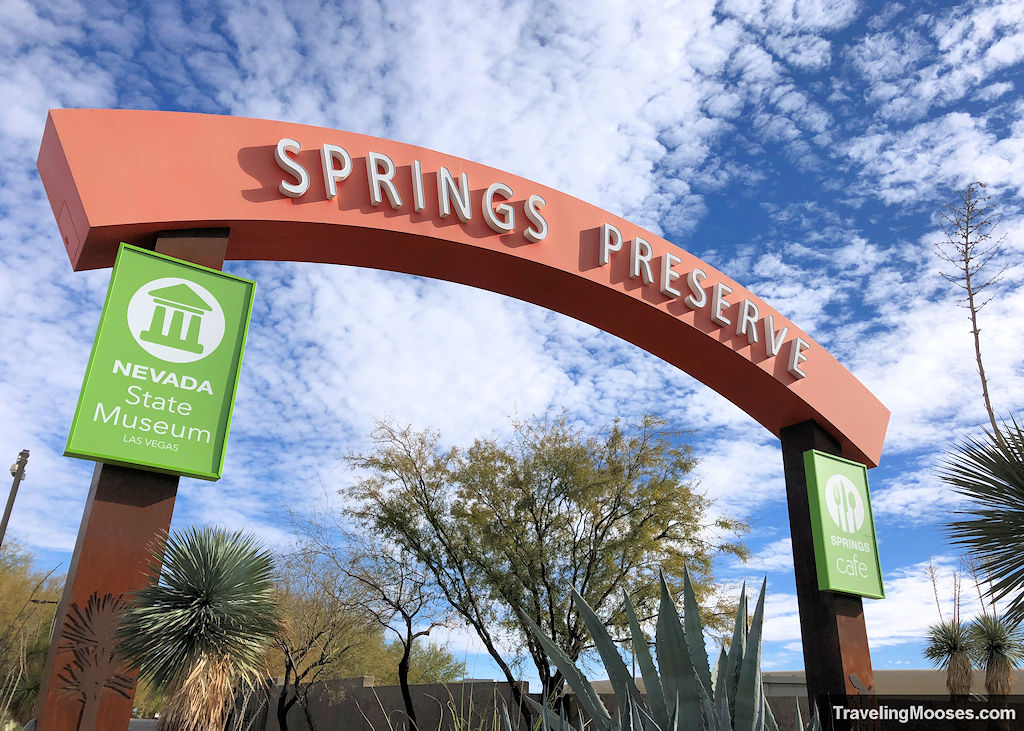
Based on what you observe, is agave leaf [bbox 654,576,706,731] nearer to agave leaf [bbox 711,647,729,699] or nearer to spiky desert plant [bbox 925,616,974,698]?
agave leaf [bbox 711,647,729,699]

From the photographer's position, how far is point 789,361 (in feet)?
31.6

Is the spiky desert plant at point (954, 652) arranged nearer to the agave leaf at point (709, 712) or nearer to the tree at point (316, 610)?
the tree at point (316, 610)

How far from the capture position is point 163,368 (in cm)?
597

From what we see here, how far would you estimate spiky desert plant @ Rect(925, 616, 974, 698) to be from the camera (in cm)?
1812

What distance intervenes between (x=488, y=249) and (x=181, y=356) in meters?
3.20

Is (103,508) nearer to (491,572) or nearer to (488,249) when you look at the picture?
(488,249)

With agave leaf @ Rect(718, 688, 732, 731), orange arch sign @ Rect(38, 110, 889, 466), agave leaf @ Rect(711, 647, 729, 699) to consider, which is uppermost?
orange arch sign @ Rect(38, 110, 889, 466)

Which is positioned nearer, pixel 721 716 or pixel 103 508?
pixel 721 716

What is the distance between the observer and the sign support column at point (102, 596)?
4.92 m

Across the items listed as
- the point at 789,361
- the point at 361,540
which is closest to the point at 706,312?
the point at 789,361

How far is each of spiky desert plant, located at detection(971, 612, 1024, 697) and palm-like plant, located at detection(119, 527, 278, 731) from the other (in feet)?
61.0

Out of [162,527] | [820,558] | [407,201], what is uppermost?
[407,201]

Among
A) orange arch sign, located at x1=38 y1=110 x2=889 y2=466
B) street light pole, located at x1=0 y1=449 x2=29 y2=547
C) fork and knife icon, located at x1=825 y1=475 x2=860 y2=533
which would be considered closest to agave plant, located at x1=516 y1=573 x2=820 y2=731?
orange arch sign, located at x1=38 y1=110 x2=889 y2=466

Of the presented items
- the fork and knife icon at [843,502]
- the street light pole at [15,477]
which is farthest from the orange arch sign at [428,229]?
the street light pole at [15,477]
